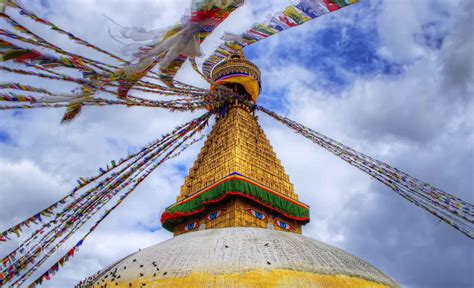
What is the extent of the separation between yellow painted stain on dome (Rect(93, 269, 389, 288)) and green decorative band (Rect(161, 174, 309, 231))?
429cm

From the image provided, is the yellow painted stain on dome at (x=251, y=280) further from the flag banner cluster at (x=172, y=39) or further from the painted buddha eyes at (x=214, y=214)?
the painted buddha eyes at (x=214, y=214)

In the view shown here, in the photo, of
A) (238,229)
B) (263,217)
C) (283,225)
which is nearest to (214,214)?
(263,217)

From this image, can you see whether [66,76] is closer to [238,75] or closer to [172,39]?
[172,39]

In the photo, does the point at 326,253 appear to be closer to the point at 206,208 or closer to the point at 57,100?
the point at 206,208

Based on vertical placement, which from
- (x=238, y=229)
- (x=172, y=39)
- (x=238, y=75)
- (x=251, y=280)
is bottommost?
(x=251, y=280)

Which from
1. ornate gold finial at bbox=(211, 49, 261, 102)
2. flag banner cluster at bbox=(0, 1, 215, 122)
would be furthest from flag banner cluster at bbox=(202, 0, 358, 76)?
ornate gold finial at bbox=(211, 49, 261, 102)

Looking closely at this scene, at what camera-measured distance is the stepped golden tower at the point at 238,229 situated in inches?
217

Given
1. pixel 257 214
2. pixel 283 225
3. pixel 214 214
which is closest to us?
pixel 257 214

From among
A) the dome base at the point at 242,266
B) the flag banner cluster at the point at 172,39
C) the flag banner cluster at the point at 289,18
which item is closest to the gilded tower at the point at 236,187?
the dome base at the point at 242,266

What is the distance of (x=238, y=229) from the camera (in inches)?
292

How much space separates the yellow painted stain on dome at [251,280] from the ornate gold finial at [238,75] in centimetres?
950

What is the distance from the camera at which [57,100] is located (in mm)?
5230

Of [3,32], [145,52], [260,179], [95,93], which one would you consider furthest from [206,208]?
[3,32]

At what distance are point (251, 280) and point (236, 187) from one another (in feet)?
14.9
